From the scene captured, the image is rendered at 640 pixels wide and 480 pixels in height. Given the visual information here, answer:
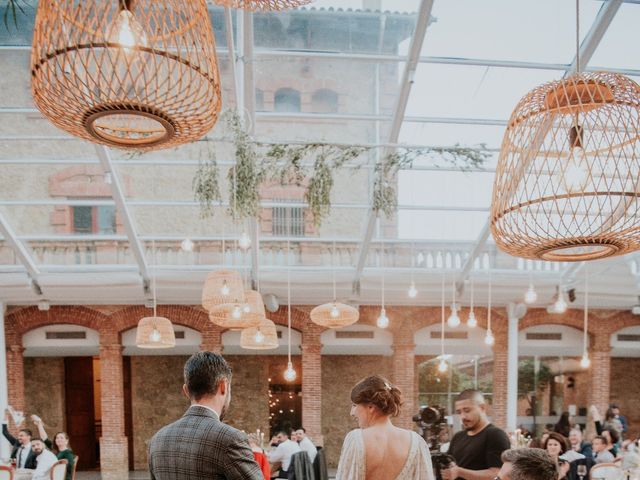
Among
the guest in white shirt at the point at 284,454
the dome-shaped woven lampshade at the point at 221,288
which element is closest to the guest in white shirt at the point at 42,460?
the dome-shaped woven lampshade at the point at 221,288

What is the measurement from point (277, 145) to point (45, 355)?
315 inches

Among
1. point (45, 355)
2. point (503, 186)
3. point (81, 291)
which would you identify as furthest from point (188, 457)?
point (45, 355)

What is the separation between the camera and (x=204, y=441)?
6.18 ft

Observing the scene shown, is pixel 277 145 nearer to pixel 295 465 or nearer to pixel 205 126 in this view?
pixel 295 465

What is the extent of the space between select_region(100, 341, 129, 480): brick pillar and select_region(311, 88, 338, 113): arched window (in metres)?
6.42

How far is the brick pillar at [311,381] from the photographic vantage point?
11320mm

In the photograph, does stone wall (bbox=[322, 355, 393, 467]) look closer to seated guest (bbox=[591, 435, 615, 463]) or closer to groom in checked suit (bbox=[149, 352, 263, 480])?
seated guest (bbox=[591, 435, 615, 463])

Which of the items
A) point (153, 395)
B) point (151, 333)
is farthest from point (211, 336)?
point (151, 333)

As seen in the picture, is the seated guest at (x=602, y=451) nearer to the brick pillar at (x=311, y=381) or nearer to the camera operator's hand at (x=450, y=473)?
the camera operator's hand at (x=450, y=473)

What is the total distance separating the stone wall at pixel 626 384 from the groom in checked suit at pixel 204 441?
14238 mm

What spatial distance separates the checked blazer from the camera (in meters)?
1.87

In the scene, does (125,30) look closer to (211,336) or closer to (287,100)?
(287,100)

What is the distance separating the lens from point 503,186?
2271 millimetres

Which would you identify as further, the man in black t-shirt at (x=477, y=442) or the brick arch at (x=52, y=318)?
the brick arch at (x=52, y=318)
